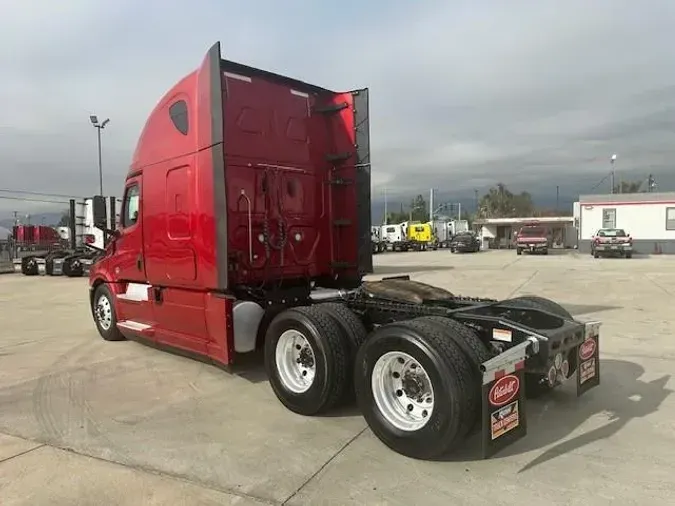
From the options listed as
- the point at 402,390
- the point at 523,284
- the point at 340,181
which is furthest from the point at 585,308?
the point at 402,390

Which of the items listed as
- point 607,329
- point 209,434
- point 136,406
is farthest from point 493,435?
point 607,329

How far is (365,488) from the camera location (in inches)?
141

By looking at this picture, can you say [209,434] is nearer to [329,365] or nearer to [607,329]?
[329,365]

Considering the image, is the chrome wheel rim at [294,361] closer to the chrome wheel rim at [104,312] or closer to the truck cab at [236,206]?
the truck cab at [236,206]

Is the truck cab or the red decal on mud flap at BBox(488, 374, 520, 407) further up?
the truck cab

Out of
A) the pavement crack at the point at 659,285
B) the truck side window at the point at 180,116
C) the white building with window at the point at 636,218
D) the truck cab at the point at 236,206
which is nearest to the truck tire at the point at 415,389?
the truck cab at the point at 236,206

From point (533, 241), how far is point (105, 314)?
120ft

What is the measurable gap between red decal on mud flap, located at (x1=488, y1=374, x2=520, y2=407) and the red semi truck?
0.5 inches

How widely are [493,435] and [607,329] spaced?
20.6ft

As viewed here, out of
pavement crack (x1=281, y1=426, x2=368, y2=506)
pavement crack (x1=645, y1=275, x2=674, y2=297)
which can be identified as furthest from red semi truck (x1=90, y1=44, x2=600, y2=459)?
pavement crack (x1=645, y1=275, x2=674, y2=297)

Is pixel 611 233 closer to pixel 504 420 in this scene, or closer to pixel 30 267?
pixel 30 267

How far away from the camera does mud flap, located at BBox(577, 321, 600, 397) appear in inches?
186

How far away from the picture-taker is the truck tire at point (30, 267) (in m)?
26.5

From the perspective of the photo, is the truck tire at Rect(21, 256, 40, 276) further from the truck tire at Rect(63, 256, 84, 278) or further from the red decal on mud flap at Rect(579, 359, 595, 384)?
the red decal on mud flap at Rect(579, 359, 595, 384)
